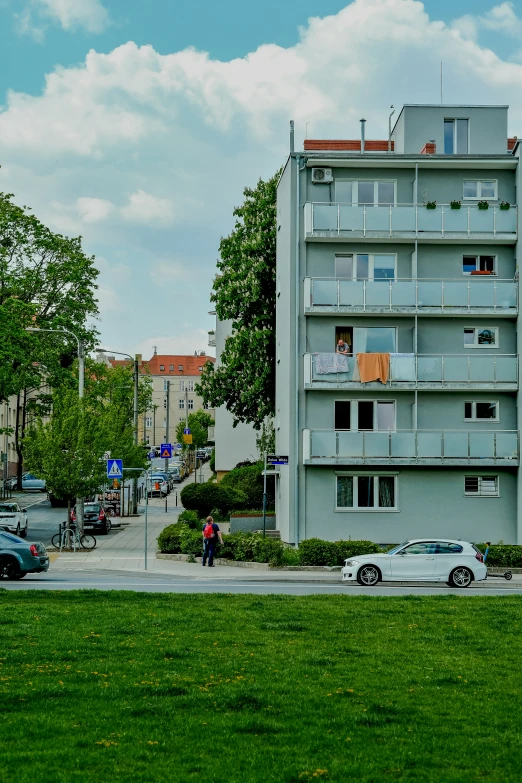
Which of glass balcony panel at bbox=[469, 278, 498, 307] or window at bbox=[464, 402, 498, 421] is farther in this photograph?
window at bbox=[464, 402, 498, 421]

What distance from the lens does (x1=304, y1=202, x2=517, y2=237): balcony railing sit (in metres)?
37.1

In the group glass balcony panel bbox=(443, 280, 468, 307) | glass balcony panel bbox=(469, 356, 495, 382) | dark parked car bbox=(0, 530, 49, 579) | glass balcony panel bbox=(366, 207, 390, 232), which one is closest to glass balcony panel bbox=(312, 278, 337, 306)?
glass balcony panel bbox=(366, 207, 390, 232)

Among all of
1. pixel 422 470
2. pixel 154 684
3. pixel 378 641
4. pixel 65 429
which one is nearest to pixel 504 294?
pixel 422 470

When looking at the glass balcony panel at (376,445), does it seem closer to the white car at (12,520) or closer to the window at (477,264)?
the window at (477,264)

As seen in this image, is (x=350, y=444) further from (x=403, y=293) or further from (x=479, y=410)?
(x=403, y=293)

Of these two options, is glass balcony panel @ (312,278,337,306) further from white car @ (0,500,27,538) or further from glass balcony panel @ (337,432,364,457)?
white car @ (0,500,27,538)

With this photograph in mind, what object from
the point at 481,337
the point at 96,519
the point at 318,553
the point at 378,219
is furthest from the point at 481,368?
the point at 96,519

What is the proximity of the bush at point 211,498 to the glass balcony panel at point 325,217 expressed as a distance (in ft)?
52.1

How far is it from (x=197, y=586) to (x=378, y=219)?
16.8 meters

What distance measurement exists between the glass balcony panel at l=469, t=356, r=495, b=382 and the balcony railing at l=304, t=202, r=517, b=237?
4.43m

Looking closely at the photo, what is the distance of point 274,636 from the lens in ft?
47.7

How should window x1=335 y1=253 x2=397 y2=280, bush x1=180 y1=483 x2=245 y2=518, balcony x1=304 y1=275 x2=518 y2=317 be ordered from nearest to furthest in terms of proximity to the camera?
balcony x1=304 y1=275 x2=518 y2=317
window x1=335 y1=253 x2=397 y2=280
bush x1=180 y1=483 x2=245 y2=518

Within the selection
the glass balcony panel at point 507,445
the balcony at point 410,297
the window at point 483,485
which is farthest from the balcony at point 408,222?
the window at point 483,485

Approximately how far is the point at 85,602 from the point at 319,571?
12827mm
